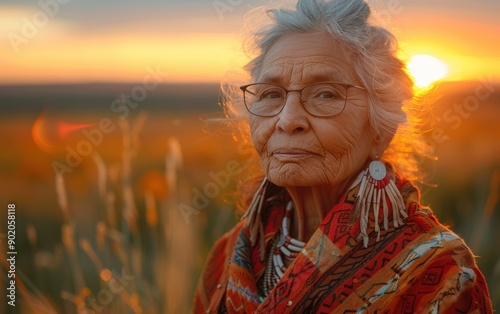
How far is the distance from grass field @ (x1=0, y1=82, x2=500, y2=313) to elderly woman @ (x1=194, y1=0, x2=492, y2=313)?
51cm

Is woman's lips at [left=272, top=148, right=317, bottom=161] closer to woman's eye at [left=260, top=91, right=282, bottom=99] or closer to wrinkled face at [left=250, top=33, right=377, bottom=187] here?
wrinkled face at [left=250, top=33, right=377, bottom=187]

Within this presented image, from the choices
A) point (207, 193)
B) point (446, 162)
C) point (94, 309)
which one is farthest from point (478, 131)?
point (94, 309)

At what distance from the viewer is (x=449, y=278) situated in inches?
91.8

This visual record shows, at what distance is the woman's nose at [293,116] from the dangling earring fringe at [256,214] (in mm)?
488

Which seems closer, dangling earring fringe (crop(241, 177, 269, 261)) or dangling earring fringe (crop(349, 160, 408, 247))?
dangling earring fringe (crop(349, 160, 408, 247))

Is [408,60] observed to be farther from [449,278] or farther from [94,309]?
[94,309]

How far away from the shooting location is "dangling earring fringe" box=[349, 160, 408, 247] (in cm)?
255

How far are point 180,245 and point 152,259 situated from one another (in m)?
0.23

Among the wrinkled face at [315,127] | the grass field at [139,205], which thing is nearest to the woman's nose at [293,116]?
the wrinkled face at [315,127]

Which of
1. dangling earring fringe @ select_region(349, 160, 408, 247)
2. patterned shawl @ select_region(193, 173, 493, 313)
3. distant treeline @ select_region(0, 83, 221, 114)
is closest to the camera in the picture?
patterned shawl @ select_region(193, 173, 493, 313)

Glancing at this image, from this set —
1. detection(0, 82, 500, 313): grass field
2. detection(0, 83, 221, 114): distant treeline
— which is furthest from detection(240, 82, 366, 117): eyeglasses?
detection(0, 83, 221, 114): distant treeline

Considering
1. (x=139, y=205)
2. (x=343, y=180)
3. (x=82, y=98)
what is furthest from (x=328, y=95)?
(x=82, y=98)

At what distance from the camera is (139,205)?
6.29m

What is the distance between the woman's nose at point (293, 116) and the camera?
2549mm
